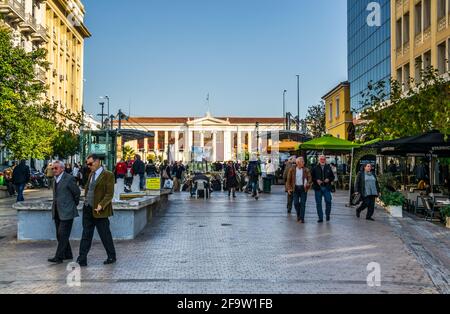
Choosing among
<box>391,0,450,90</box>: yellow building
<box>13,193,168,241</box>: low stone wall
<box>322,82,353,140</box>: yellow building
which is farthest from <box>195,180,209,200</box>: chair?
<box>322,82,353,140</box>: yellow building

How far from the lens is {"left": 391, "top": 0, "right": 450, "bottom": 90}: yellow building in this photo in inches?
1404

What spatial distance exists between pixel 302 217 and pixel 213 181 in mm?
17337

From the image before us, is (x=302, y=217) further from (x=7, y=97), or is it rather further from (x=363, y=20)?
(x=363, y=20)

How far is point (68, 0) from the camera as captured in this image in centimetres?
6525

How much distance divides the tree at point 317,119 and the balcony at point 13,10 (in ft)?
110

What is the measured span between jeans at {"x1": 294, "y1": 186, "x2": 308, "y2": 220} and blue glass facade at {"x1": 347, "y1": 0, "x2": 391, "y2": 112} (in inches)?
1147

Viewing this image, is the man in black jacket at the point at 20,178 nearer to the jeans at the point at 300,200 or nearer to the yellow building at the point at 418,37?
the jeans at the point at 300,200

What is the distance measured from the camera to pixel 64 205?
10547mm

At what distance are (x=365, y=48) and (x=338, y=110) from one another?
507 inches

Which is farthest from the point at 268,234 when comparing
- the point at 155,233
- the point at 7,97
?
the point at 7,97

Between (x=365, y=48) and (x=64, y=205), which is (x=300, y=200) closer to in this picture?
(x=64, y=205)

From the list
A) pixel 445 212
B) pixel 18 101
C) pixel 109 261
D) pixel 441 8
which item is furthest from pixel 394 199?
pixel 441 8

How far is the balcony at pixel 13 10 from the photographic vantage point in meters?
43.6

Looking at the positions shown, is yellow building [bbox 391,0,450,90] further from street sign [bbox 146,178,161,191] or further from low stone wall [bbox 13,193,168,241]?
low stone wall [bbox 13,193,168,241]
